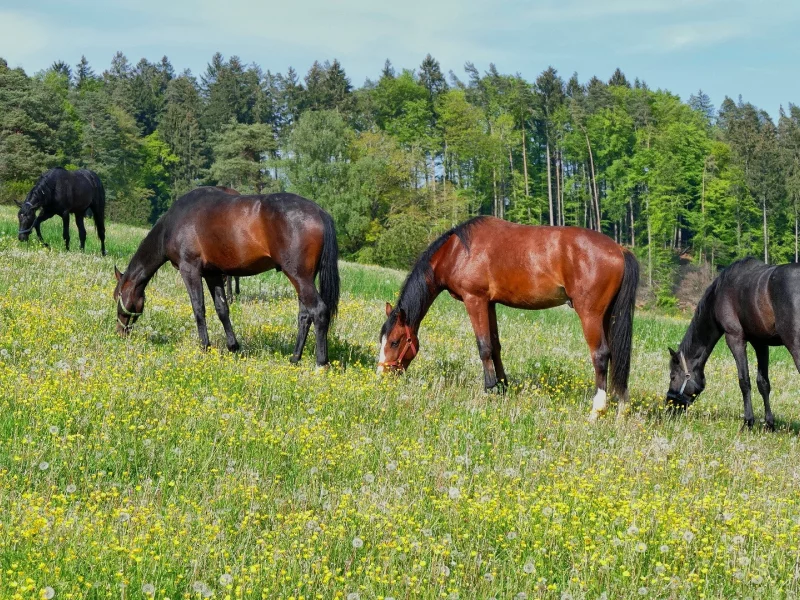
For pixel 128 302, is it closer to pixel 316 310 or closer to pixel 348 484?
pixel 316 310

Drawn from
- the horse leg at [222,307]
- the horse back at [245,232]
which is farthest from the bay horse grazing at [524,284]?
the horse leg at [222,307]

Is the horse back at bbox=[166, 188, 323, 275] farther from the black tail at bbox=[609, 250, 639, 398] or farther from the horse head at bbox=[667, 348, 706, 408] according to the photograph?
the horse head at bbox=[667, 348, 706, 408]

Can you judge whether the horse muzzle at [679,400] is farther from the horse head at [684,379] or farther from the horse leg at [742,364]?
the horse leg at [742,364]

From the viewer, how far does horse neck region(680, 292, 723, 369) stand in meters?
11.4

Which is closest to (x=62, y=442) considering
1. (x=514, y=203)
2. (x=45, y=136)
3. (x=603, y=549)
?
(x=603, y=549)

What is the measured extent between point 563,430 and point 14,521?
5.28 metres

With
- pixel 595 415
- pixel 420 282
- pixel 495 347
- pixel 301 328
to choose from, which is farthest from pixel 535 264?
pixel 301 328

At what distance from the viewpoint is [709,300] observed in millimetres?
11398

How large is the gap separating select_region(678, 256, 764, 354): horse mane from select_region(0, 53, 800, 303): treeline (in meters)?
51.1

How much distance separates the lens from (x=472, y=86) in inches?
4272

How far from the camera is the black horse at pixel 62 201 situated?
65.3ft

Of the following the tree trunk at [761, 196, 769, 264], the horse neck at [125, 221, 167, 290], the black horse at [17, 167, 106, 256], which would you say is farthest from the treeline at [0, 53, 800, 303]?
the horse neck at [125, 221, 167, 290]

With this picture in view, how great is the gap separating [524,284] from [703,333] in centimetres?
334

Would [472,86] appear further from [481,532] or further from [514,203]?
[481,532]
